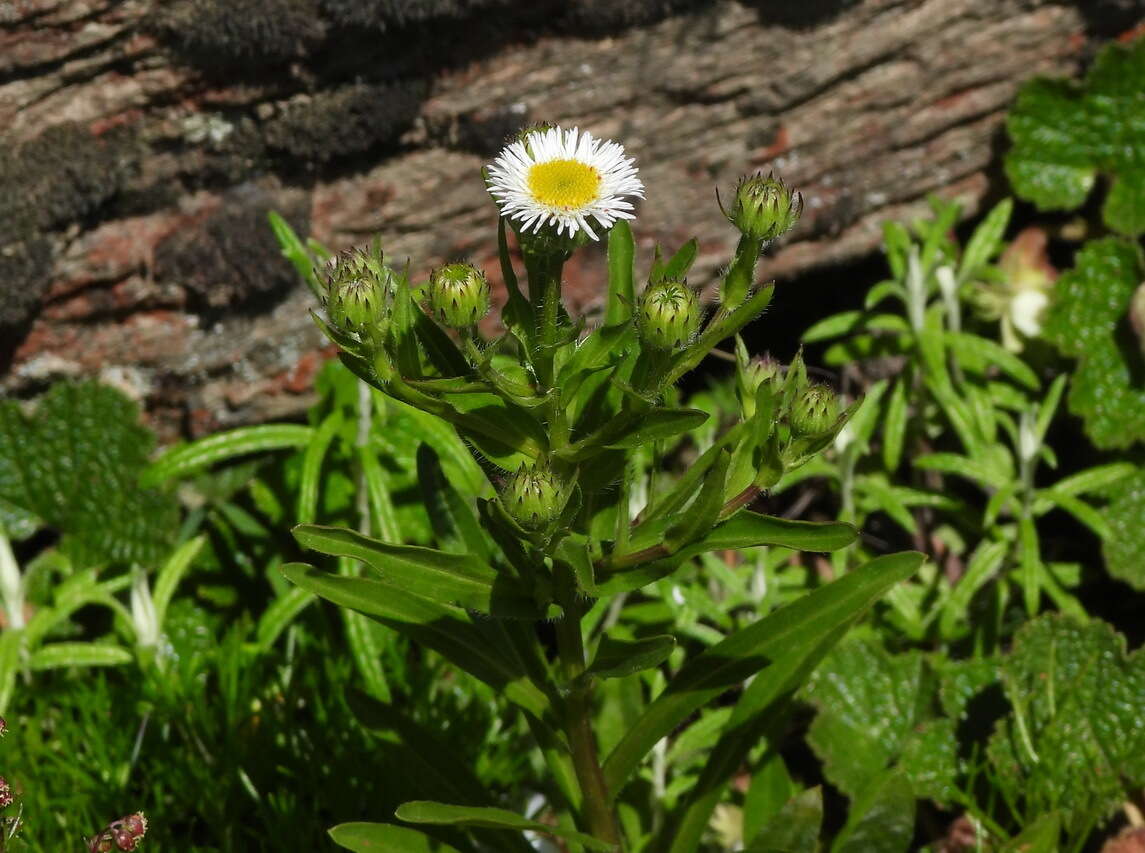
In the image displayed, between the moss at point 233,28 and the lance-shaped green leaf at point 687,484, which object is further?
the moss at point 233,28

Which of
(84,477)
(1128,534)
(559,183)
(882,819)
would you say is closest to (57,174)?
(84,477)

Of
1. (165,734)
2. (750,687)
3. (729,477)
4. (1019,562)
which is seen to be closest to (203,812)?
(165,734)

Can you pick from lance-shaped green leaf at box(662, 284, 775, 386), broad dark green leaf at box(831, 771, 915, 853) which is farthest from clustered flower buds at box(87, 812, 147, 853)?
broad dark green leaf at box(831, 771, 915, 853)

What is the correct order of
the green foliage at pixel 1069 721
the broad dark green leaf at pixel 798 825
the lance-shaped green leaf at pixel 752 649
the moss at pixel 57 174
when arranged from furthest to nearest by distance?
the moss at pixel 57 174
the green foliage at pixel 1069 721
the broad dark green leaf at pixel 798 825
the lance-shaped green leaf at pixel 752 649


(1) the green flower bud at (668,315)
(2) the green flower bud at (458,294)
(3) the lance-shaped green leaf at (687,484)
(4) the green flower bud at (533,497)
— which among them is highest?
(2) the green flower bud at (458,294)

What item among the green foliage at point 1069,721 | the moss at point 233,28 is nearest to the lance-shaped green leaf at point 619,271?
the moss at point 233,28

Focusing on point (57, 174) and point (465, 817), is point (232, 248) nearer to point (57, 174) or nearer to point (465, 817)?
point (57, 174)

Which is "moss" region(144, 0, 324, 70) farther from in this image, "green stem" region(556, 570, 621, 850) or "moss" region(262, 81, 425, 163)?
"green stem" region(556, 570, 621, 850)

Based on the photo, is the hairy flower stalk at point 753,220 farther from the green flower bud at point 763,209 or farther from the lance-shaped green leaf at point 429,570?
the lance-shaped green leaf at point 429,570

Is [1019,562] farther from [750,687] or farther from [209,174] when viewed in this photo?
[209,174]
